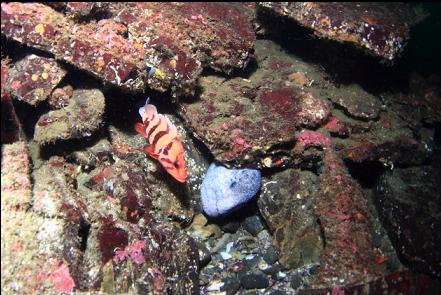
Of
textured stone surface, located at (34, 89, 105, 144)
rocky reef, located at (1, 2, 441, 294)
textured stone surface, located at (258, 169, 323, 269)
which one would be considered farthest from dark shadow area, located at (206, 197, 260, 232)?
textured stone surface, located at (34, 89, 105, 144)

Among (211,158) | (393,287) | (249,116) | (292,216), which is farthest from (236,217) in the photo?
(393,287)

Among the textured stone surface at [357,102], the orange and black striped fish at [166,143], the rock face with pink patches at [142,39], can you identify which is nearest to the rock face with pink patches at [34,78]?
the rock face with pink patches at [142,39]

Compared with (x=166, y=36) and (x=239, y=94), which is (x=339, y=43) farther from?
(x=166, y=36)

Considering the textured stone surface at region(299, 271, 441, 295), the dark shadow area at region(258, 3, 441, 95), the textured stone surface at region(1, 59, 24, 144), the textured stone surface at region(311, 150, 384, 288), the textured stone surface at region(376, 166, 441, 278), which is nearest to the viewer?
the textured stone surface at region(1, 59, 24, 144)

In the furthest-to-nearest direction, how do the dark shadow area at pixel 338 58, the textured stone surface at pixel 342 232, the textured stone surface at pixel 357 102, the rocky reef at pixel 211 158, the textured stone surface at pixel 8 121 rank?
the dark shadow area at pixel 338 58 → the textured stone surface at pixel 357 102 → the textured stone surface at pixel 342 232 → the rocky reef at pixel 211 158 → the textured stone surface at pixel 8 121

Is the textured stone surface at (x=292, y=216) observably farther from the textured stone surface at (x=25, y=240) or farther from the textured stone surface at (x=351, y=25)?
the textured stone surface at (x=25, y=240)

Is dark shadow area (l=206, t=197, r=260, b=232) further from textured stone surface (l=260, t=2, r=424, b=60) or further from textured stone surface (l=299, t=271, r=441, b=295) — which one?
textured stone surface (l=260, t=2, r=424, b=60)

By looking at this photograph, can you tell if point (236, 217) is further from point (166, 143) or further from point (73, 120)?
point (73, 120)
